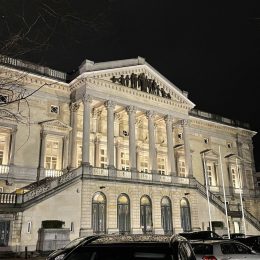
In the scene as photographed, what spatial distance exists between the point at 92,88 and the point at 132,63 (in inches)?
282

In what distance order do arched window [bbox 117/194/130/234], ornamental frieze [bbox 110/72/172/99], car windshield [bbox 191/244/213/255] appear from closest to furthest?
1. car windshield [bbox 191/244/213/255]
2. arched window [bbox 117/194/130/234]
3. ornamental frieze [bbox 110/72/172/99]

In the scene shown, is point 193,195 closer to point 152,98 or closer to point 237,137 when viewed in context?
point 152,98

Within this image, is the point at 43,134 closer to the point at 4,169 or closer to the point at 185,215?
the point at 4,169

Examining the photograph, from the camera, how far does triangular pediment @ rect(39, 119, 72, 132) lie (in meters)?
34.5

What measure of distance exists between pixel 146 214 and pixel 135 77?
53.0ft

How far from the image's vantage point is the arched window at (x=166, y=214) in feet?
118

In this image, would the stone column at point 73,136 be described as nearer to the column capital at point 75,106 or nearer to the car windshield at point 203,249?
the column capital at point 75,106

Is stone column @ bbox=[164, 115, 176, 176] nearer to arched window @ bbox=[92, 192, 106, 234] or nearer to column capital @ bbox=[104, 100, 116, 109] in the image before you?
column capital @ bbox=[104, 100, 116, 109]

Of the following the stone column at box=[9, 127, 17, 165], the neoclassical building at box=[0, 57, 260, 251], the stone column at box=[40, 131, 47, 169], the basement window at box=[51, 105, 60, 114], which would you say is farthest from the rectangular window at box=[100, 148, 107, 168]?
the stone column at box=[9, 127, 17, 165]

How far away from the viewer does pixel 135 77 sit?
130ft

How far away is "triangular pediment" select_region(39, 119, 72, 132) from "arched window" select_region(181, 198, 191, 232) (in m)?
16.0

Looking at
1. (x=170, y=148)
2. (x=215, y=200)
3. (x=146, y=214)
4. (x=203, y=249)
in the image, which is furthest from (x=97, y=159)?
(x=203, y=249)

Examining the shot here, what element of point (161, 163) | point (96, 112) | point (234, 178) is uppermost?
point (96, 112)

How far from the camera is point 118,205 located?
33.1 meters
